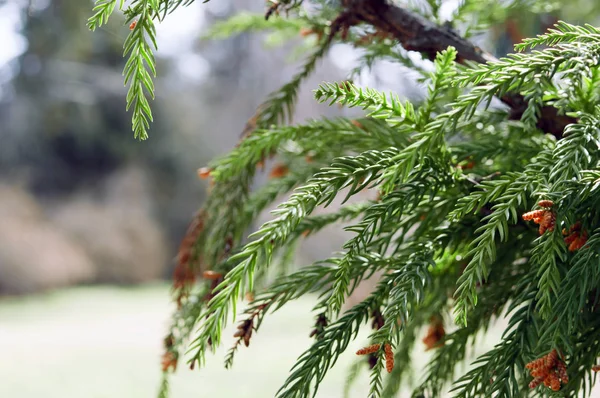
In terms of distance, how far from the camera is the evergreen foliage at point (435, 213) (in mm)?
348

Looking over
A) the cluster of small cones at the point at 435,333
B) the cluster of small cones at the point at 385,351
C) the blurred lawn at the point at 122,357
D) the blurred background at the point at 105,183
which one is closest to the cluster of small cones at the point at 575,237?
the cluster of small cones at the point at 385,351

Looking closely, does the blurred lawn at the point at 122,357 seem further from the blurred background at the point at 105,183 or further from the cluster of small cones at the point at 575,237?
the cluster of small cones at the point at 575,237

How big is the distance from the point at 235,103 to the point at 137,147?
101 cm

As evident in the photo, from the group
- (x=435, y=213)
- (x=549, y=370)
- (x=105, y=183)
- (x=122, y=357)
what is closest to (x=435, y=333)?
(x=435, y=213)

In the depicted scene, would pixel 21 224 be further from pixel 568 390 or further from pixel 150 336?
pixel 568 390

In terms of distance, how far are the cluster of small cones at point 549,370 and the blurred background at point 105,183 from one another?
1.39 m

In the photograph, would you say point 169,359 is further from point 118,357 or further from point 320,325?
point 118,357

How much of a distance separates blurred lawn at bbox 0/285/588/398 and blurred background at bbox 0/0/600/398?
11 millimetres

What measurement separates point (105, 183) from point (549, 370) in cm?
467

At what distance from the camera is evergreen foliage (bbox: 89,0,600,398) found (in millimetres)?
348

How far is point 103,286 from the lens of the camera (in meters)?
4.05

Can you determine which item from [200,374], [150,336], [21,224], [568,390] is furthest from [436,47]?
[21,224]

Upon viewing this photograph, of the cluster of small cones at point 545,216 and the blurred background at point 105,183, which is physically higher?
the blurred background at point 105,183

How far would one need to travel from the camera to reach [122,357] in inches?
73.4
